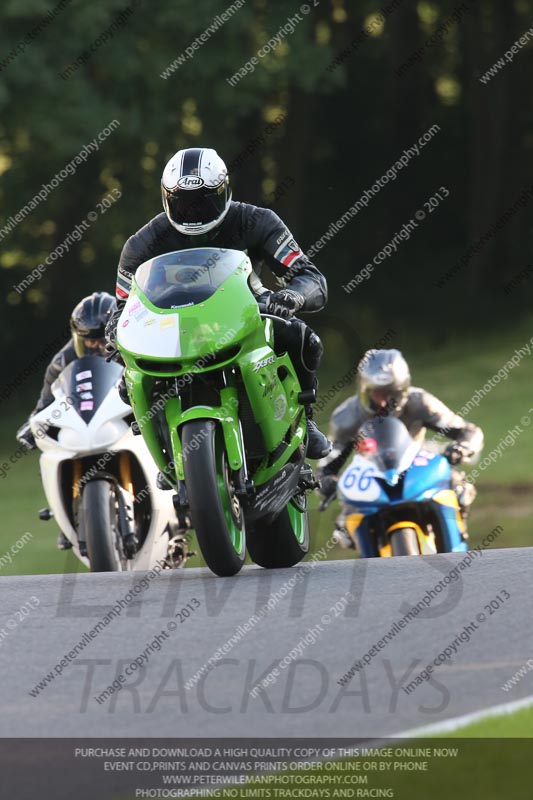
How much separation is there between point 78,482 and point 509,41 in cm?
2535

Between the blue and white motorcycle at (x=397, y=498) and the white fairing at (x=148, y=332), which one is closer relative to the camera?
the white fairing at (x=148, y=332)

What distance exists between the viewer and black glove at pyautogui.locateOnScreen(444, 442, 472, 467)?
9.86 m

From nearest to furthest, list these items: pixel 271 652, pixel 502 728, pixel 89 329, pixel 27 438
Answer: pixel 502 728
pixel 271 652
pixel 27 438
pixel 89 329

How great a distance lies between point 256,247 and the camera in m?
7.52

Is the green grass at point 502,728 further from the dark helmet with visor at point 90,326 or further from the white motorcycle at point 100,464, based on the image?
the dark helmet with visor at point 90,326

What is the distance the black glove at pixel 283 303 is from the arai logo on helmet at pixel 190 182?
618 mm

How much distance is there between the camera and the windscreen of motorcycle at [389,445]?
882 centimetres

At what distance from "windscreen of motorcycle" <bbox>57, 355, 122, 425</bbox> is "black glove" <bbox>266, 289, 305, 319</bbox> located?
7.03 feet

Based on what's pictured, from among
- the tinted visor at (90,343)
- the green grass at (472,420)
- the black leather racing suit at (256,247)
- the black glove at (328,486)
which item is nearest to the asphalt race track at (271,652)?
the black leather racing suit at (256,247)

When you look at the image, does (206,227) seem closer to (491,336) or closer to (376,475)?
(376,475)

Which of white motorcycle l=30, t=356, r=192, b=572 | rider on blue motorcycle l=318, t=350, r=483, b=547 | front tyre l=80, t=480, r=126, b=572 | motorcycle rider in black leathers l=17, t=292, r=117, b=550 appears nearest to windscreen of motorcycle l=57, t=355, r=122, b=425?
white motorcycle l=30, t=356, r=192, b=572

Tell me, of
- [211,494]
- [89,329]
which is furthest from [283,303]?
[89,329]

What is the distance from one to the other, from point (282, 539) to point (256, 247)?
1.51 m
